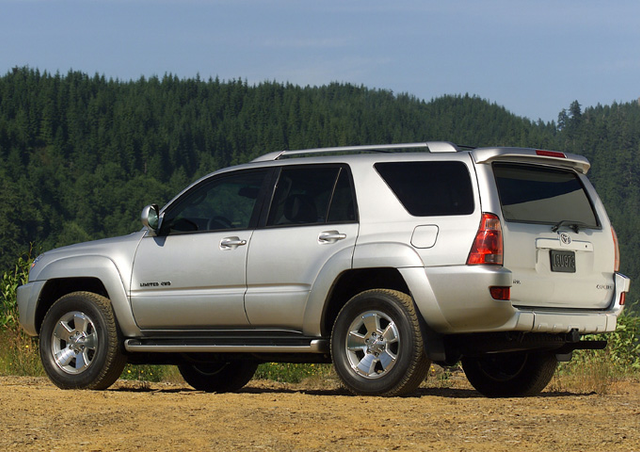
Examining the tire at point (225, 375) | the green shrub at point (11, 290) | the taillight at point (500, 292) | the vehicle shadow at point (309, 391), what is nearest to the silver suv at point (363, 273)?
the taillight at point (500, 292)

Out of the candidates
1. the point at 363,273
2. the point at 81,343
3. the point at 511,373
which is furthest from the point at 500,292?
the point at 81,343

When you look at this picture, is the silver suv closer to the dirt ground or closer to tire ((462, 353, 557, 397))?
tire ((462, 353, 557, 397))

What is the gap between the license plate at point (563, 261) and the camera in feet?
24.7

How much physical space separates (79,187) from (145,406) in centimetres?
13586

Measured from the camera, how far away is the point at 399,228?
297 inches

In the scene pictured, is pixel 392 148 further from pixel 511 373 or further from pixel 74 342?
pixel 74 342

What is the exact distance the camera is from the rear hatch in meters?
7.33

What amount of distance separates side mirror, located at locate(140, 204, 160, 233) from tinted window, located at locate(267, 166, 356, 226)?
108 cm

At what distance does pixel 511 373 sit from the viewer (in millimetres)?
8836

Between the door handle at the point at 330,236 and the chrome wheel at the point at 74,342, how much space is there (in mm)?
2375

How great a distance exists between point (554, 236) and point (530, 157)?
0.61m

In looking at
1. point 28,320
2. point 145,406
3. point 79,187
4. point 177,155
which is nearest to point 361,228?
point 145,406

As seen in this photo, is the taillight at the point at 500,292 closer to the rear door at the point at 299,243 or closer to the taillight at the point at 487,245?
the taillight at the point at 487,245

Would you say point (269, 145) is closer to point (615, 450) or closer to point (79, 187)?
point (79, 187)
